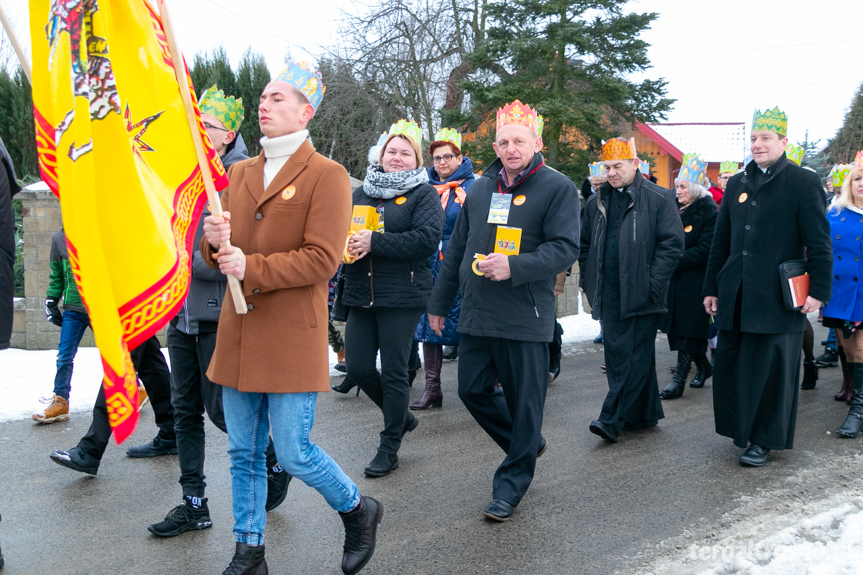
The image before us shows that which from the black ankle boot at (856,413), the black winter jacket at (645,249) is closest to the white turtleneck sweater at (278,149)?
the black winter jacket at (645,249)

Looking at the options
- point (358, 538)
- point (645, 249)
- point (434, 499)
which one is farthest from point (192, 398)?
point (645, 249)

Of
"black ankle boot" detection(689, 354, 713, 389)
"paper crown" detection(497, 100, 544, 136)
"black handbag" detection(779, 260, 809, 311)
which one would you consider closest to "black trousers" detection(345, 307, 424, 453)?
"paper crown" detection(497, 100, 544, 136)

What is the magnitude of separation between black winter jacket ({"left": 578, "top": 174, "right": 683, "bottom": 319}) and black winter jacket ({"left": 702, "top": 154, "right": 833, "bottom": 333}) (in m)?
0.52

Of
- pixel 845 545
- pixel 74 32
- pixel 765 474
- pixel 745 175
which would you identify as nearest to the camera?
pixel 74 32

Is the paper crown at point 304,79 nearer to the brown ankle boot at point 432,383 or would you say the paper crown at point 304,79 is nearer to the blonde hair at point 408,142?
the blonde hair at point 408,142

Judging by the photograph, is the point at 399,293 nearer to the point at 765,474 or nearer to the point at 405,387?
the point at 405,387

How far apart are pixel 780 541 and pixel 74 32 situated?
3.83 m

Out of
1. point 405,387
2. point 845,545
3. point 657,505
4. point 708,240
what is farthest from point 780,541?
point 708,240

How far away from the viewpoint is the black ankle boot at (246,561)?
3412 mm

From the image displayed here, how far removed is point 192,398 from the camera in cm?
430

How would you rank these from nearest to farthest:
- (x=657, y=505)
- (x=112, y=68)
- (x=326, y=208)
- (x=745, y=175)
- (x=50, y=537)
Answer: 1. (x=112, y=68)
2. (x=326, y=208)
3. (x=50, y=537)
4. (x=657, y=505)
5. (x=745, y=175)

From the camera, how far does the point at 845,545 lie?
3.82 meters

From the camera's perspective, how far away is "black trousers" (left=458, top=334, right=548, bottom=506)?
4.43 metres

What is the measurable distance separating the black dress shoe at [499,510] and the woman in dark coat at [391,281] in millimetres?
977
